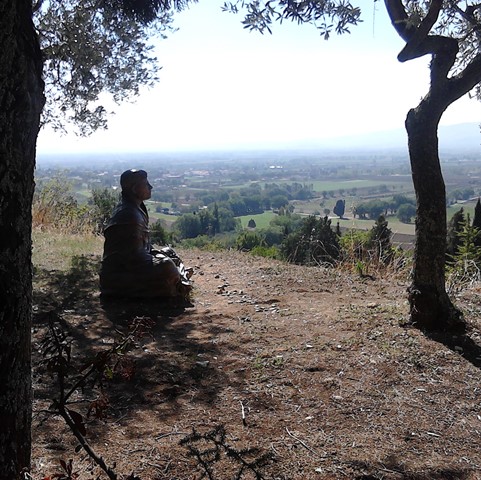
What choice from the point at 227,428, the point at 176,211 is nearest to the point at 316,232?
the point at 227,428

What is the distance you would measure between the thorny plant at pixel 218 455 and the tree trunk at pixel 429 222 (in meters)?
2.50

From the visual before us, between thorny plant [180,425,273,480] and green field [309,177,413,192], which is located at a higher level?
thorny plant [180,425,273,480]

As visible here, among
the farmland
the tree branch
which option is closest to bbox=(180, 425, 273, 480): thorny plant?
the tree branch

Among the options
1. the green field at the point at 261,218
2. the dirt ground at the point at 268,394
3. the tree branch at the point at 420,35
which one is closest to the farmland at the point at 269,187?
the green field at the point at 261,218

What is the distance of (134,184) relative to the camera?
6473 millimetres

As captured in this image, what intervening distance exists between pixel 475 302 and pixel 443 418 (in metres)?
3.01

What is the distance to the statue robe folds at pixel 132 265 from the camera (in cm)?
636

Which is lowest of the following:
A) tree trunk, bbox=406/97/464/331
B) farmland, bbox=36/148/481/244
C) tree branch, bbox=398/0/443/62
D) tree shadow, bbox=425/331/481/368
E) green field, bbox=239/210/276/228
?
green field, bbox=239/210/276/228

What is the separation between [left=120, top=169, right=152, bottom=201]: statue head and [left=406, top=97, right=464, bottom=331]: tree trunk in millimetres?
3313

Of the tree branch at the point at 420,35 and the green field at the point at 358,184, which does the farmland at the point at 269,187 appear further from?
the tree branch at the point at 420,35

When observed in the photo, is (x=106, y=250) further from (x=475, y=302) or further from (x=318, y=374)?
(x=475, y=302)

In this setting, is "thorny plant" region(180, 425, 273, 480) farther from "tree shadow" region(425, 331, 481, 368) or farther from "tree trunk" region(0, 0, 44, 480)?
"tree shadow" region(425, 331, 481, 368)

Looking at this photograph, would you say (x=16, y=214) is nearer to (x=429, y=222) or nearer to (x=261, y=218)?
(x=429, y=222)

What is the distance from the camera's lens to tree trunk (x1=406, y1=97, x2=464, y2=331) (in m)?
4.67
